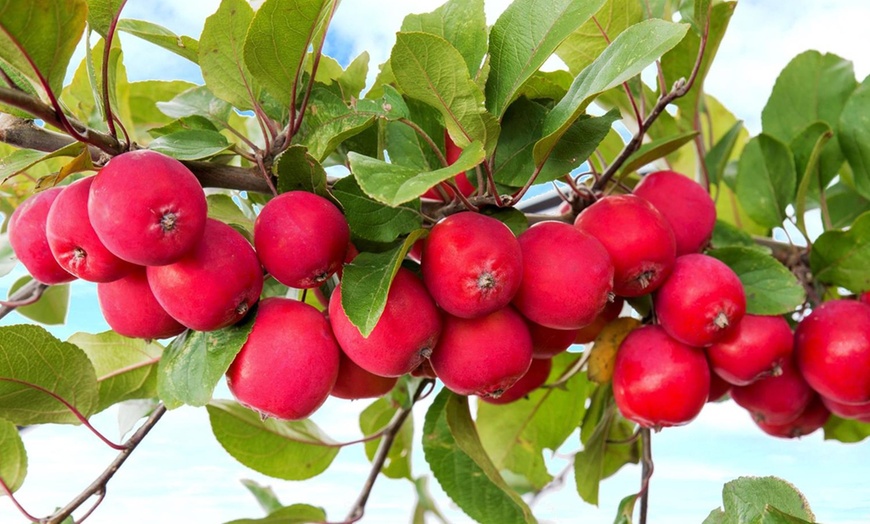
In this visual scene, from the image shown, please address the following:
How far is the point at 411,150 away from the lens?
0.67 m

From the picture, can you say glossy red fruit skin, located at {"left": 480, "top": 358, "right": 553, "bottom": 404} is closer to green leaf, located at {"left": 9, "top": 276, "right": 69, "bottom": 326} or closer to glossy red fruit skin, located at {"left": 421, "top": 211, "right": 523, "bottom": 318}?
glossy red fruit skin, located at {"left": 421, "top": 211, "right": 523, "bottom": 318}

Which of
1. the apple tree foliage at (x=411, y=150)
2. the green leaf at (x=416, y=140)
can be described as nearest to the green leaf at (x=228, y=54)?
the apple tree foliage at (x=411, y=150)

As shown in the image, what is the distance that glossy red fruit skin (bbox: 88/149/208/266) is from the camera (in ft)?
1.54

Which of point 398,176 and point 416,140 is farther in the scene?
point 416,140

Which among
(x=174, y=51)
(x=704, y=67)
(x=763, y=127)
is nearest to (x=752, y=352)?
(x=704, y=67)

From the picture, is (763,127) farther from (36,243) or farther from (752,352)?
(36,243)

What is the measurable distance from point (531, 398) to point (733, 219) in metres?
0.47

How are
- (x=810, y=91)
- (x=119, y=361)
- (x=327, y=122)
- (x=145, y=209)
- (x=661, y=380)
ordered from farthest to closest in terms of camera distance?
1. (x=810, y=91)
2. (x=119, y=361)
3. (x=661, y=380)
4. (x=327, y=122)
5. (x=145, y=209)

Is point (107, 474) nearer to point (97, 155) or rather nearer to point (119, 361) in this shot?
point (119, 361)

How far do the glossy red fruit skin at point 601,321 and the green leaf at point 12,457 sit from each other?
59 centimetres

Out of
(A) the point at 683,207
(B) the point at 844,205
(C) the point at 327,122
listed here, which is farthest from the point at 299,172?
(B) the point at 844,205

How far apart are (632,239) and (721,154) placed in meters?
0.50

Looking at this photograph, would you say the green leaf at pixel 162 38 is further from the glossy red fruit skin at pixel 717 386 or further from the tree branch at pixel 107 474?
the glossy red fruit skin at pixel 717 386

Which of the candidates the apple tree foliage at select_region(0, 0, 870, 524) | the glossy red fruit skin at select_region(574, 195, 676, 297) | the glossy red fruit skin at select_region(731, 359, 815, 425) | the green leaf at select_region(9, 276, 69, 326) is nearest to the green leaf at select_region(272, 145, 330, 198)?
the apple tree foliage at select_region(0, 0, 870, 524)
